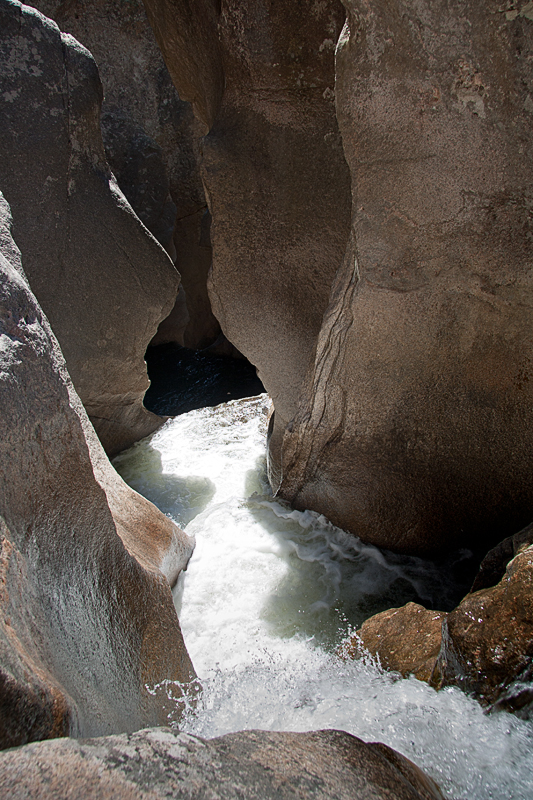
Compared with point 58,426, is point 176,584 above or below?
below

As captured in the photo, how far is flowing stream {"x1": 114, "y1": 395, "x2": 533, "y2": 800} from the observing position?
117 centimetres

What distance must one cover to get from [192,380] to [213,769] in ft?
16.2

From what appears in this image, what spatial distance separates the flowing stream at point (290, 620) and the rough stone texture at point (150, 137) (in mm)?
2645

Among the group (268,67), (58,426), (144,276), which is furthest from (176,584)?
(268,67)

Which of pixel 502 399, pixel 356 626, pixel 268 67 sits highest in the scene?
pixel 268 67

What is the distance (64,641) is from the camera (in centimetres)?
118

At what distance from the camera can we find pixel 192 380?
222 inches

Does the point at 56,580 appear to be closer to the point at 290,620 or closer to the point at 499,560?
the point at 290,620

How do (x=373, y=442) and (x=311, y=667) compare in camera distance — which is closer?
(x=311, y=667)

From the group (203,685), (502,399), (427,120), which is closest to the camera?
(203,685)

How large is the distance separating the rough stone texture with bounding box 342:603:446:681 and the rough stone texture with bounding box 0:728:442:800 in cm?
58

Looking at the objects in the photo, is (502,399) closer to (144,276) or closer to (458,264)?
(458,264)

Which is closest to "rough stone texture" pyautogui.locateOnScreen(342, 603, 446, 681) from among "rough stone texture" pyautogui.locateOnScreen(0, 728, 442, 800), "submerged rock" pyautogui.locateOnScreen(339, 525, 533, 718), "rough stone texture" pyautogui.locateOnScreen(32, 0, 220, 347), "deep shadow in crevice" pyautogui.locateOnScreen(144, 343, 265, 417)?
"submerged rock" pyautogui.locateOnScreen(339, 525, 533, 718)

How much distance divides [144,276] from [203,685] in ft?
8.95
